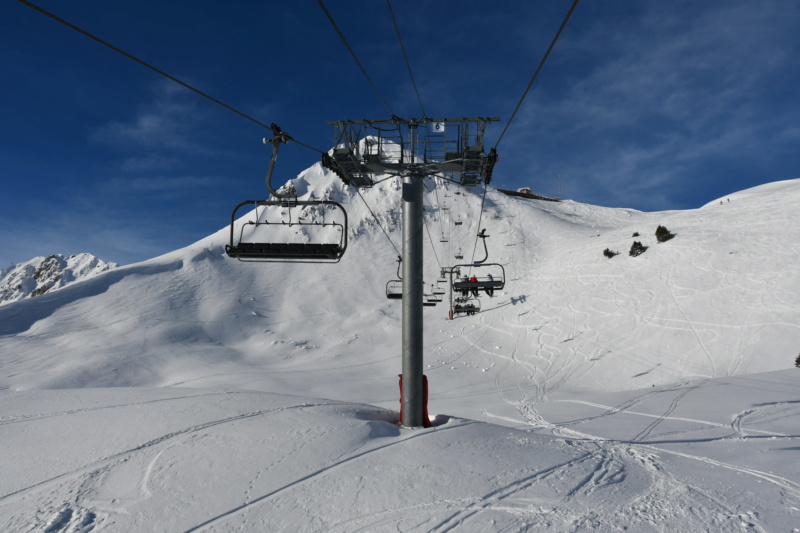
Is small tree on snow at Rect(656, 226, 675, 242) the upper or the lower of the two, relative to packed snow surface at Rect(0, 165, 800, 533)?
upper

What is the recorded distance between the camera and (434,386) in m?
23.4


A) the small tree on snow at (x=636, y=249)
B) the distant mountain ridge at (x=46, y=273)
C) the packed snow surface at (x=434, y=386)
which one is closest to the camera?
the packed snow surface at (x=434, y=386)

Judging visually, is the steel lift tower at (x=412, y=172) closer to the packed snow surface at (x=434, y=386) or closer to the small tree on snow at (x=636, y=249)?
the packed snow surface at (x=434, y=386)

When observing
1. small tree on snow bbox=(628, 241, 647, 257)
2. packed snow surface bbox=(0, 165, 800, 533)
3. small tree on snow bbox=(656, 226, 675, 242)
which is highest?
small tree on snow bbox=(656, 226, 675, 242)

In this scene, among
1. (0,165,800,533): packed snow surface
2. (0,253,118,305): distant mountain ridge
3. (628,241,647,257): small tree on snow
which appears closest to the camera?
(0,165,800,533): packed snow surface

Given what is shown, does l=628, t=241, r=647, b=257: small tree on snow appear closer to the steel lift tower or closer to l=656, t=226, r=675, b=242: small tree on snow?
l=656, t=226, r=675, b=242: small tree on snow

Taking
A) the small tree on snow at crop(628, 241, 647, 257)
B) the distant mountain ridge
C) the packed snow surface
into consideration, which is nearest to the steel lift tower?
the packed snow surface

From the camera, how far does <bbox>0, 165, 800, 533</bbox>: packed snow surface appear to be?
5.47m

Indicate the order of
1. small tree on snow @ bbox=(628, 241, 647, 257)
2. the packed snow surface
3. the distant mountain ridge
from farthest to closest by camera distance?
the distant mountain ridge → small tree on snow @ bbox=(628, 241, 647, 257) → the packed snow surface

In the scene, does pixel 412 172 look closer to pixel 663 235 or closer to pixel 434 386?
pixel 434 386

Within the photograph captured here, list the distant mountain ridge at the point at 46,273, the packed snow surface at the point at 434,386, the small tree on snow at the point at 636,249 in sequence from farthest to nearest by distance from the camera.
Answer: the distant mountain ridge at the point at 46,273
the small tree on snow at the point at 636,249
the packed snow surface at the point at 434,386

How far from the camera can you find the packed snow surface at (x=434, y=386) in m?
5.47

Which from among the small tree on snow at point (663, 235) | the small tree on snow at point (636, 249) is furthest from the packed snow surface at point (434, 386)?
the small tree on snow at point (663, 235)

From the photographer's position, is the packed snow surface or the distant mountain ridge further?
the distant mountain ridge
